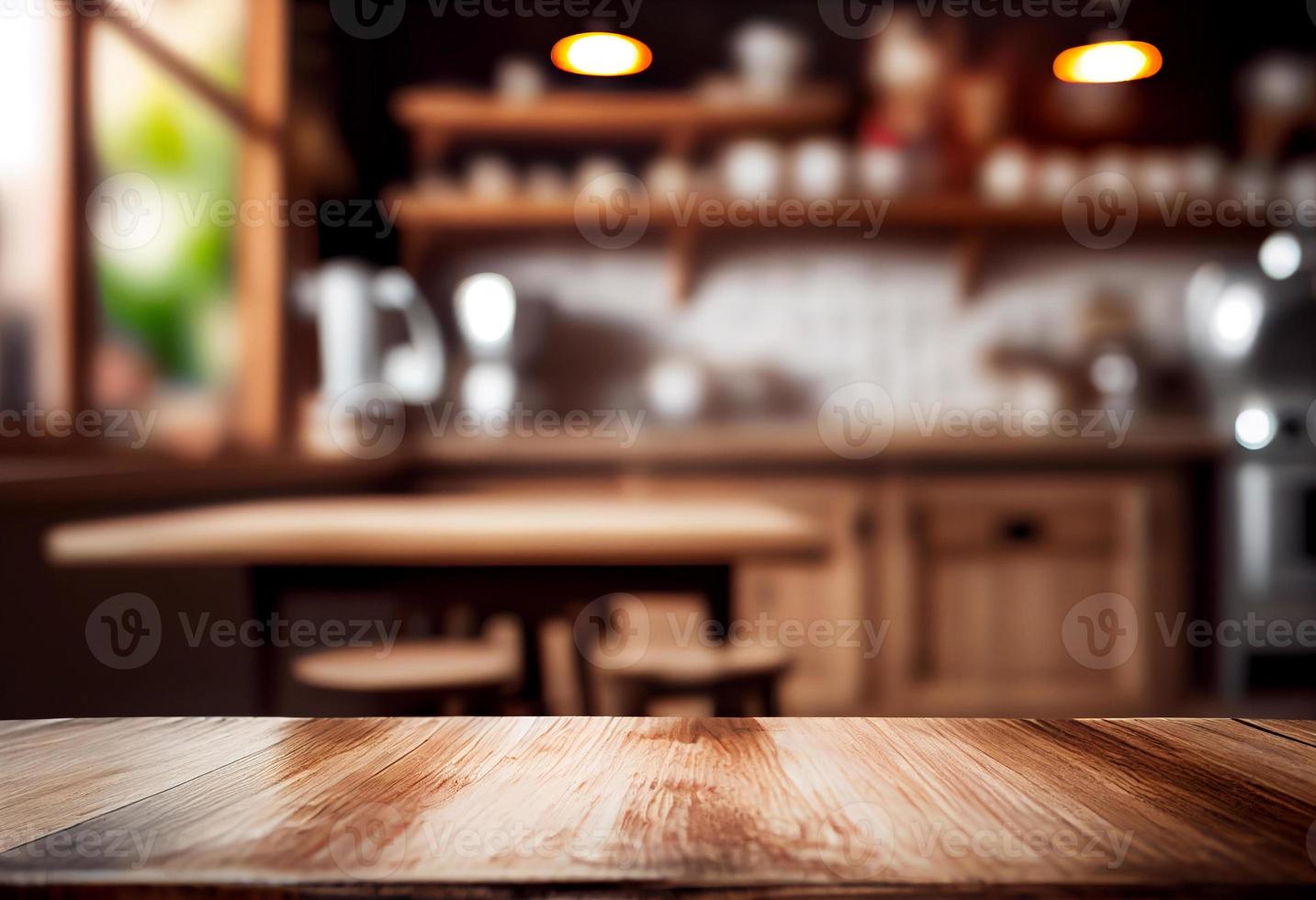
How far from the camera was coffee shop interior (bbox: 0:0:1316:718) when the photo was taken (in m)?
1.56

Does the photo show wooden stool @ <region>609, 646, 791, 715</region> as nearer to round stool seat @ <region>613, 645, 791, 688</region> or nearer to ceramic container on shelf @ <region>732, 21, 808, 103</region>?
round stool seat @ <region>613, 645, 791, 688</region>

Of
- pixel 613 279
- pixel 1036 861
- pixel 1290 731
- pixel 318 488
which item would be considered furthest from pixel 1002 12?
pixel 1036 861

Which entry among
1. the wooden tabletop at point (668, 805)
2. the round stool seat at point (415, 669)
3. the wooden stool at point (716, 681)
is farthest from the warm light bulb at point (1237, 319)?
the wooden tabletop at point (668, 805)

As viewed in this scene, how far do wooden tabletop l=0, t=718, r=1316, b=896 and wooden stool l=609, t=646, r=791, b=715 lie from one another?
126 cm

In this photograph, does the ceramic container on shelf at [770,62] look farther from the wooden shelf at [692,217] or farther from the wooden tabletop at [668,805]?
the wooden tabletop at [668,805]

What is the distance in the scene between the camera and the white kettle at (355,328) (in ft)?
8.87

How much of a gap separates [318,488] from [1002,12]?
2.83 metres

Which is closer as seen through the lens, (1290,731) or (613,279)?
(1290,731)

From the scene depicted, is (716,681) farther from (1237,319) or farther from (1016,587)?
(1237,319)

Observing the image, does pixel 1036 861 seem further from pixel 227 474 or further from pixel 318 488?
pixel 318 488

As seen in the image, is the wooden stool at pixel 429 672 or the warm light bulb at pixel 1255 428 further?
the warm light bulb at pixel 1255 428

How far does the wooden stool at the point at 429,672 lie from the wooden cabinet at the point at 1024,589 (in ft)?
4.71

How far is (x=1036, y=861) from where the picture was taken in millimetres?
317

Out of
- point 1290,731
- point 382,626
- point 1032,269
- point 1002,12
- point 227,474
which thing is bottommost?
point 382,626
